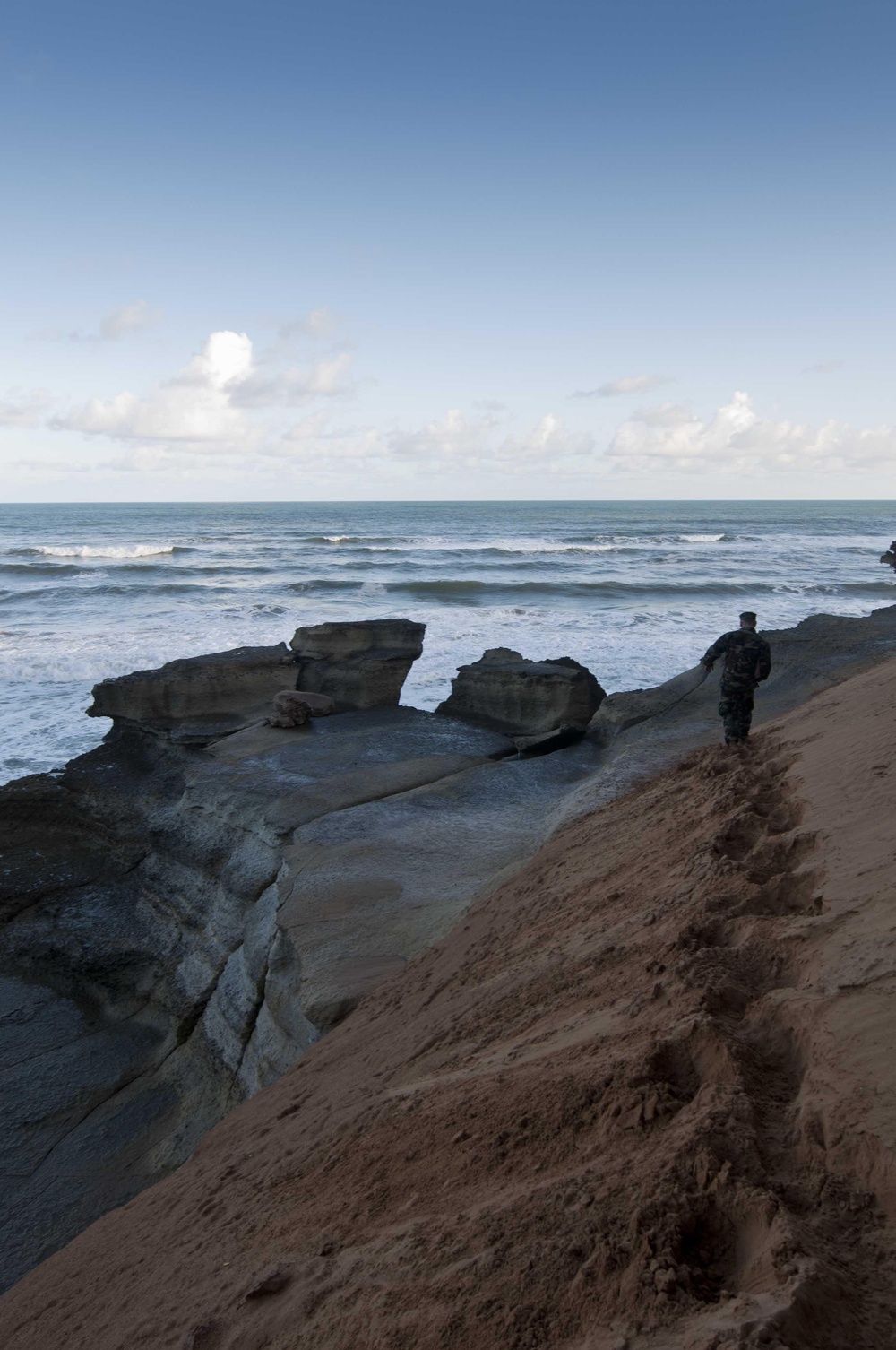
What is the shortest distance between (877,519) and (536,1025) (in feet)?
273

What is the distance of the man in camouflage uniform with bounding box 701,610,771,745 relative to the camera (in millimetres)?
7512

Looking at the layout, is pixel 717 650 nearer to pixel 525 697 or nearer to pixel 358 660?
pixel 525 697

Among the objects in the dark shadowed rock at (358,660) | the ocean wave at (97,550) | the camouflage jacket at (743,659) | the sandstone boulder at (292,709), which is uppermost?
the ocean wave at (97,550)

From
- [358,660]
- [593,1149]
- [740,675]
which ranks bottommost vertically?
[593,1149]

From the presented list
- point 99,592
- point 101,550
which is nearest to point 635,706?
point 99,592

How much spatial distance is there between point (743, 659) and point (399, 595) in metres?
21.8

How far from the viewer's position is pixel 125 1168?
579cm

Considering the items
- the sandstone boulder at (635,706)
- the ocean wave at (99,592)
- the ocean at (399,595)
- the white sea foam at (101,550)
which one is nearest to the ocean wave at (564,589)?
the ocean at (399,595)

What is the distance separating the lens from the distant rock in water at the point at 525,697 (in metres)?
10.8

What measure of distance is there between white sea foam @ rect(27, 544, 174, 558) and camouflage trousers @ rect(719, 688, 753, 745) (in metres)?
36.7

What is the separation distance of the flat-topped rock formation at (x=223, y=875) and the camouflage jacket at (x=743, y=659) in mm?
1119

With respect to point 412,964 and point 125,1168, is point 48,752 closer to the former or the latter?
point 125,1168

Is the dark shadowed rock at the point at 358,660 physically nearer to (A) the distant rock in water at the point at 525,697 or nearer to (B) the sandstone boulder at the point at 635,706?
(A) the distant rock in water at the point at 525,697

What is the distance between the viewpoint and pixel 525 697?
36.0ft
